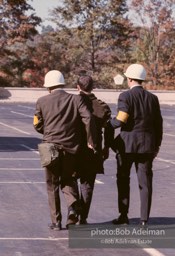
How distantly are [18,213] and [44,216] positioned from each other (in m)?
0.46

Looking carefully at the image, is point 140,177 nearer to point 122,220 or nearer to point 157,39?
point 122,220

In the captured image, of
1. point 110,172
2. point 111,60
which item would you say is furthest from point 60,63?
point 110,172

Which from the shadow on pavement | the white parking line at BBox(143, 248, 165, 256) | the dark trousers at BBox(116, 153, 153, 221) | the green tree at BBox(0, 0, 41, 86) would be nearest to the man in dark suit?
the dark trousers at BBox(116, 153, 153, 221)

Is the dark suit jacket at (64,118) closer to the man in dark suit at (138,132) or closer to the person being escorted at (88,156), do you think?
the person being escorted at (88,156)

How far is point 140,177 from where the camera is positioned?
35.8ft

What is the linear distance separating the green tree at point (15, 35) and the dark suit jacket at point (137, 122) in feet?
235

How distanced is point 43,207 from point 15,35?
7264cm

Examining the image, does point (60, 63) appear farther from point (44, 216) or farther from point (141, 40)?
point (44, 216)

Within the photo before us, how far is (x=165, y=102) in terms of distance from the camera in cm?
7825

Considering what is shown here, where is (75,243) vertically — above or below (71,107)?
below

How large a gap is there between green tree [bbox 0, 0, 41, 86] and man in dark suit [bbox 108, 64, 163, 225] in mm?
71521

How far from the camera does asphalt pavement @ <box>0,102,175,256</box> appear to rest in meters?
9.67

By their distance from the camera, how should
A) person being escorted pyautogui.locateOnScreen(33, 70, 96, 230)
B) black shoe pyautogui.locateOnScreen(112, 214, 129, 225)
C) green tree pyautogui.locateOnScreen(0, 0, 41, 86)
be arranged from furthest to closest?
1. green tree pyautogui.locateOnScreen(0, 0, 41, 86)
2. black shoe pyautogui.locateOnScreen(112, 214, 129, 225)
3. person being escorted pyautogui.locateOnScreen(33, 70, 96, 230)

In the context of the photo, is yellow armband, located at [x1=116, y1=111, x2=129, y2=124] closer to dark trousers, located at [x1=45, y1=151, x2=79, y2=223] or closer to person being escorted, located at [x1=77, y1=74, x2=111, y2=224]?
person being escorted, located at [x1=77, y1=74, x2=111, y2=224]
